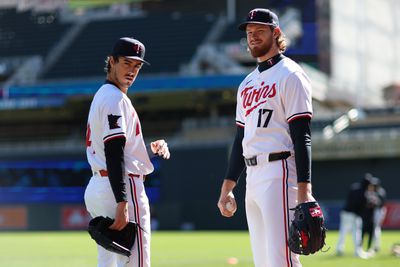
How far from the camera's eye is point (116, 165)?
4719mm

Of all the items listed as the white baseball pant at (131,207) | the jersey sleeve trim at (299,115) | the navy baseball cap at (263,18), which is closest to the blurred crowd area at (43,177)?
the white baseball pant at (131,207)

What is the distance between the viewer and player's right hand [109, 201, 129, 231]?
4.69m

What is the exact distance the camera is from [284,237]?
4.62m

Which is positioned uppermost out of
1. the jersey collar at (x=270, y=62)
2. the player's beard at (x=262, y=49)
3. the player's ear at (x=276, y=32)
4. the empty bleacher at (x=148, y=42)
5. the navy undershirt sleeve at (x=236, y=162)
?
the player's ear at (x=276, y=32)

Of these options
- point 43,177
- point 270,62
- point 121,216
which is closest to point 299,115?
point 270,62

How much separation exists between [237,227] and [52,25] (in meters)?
17.8

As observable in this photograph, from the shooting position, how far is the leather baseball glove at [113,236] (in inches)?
184

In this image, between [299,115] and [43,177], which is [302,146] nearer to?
[299,115]

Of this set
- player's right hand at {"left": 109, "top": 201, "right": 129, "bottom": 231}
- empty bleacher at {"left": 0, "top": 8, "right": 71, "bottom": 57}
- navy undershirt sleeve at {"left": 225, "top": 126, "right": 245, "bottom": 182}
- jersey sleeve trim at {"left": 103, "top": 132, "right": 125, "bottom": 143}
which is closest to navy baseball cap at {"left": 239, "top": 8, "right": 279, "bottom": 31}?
navy undershirt sleeve at {"left": 225, "top": 126, "right": 245, "bottom": 182}

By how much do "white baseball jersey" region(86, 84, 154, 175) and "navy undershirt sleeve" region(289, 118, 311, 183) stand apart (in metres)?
0.97

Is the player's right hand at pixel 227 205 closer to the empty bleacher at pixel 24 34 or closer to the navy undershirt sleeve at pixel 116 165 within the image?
the navy undershirt sleeve at pixel 116 165

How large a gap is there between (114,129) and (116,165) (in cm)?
22

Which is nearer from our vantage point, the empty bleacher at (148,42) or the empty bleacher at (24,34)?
the empty bleacher at (148,42)

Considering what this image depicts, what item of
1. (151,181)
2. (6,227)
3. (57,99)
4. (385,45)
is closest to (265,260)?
(151,181)
